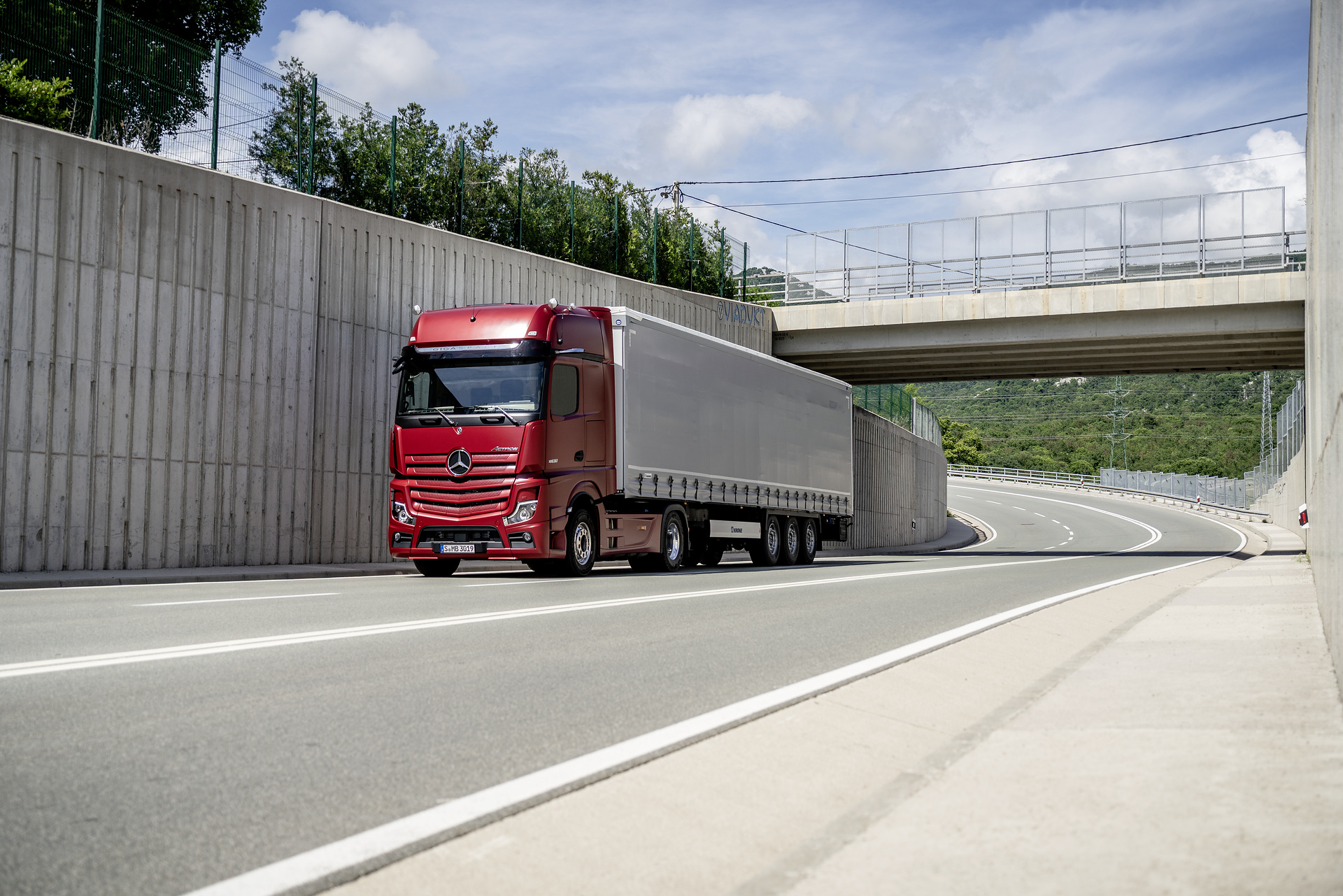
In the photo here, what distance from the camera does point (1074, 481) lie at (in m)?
99.4

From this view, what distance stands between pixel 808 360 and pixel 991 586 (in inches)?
Answer: 933

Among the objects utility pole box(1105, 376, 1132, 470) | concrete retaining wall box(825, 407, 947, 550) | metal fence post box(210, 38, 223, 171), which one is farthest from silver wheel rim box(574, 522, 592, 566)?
utility pole box(1105, 376, 1132, 470)

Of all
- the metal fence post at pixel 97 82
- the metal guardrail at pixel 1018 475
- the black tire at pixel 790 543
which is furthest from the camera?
the metal guardrail at pixel 1018 475

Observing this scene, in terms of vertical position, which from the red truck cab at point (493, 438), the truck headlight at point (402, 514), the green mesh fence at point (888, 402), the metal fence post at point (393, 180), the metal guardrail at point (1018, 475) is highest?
the metal fence post at point (393, 180)

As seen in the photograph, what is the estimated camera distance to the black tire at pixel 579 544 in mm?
17531

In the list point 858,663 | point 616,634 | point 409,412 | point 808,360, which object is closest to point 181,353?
point 409,412

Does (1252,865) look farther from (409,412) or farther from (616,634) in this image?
(409,412)

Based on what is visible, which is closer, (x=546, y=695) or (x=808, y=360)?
(x=546, y=695)

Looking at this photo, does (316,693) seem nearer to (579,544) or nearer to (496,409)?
(496,409)

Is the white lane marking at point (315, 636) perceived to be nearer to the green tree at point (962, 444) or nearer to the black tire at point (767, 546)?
the black tire at point (767, 546)

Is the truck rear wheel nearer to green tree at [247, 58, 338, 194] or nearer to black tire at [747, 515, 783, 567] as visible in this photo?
black tire at [747, 515, 783, 567]

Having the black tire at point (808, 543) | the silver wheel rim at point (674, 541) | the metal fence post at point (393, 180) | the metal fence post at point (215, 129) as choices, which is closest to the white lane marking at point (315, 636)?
the silver wheel rim at point (674, 541)

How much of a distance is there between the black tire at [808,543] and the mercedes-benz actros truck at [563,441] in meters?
4.06

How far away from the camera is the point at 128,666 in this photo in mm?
6785
